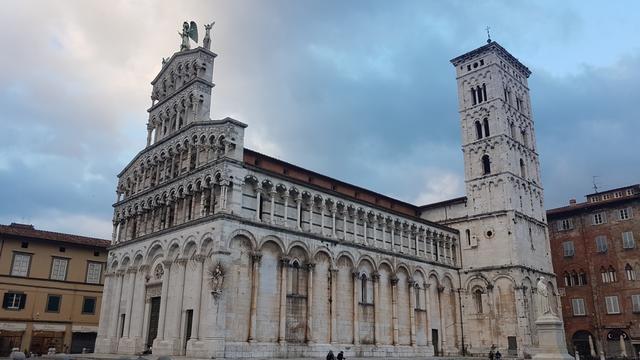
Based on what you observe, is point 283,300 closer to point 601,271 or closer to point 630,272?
point 601,271

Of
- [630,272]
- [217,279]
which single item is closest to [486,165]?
[630,272]

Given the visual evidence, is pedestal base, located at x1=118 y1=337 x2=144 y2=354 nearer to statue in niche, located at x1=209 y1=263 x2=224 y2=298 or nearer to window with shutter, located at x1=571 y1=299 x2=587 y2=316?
→ statue in niche, located at x1=209 y1=263 x2=224 y2=298

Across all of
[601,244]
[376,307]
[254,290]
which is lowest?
[376,307]

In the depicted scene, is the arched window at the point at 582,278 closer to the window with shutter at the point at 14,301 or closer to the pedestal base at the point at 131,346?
the pedestal base at the point at 131,346

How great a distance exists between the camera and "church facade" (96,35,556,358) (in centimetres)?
3033

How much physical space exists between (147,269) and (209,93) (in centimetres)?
1291

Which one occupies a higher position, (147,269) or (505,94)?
(505,94)

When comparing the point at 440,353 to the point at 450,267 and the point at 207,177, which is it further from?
the point at 207,177

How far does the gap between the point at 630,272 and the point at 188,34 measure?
146 ft

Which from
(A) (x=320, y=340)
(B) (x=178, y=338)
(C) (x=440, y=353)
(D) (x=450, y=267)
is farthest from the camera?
(D) (x=450, y=267)

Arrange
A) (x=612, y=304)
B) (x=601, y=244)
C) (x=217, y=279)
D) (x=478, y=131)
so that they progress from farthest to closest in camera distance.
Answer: (x=478, y=131)
(x=601, y=244)
(x=612, y=304)
(x=217, y=279)

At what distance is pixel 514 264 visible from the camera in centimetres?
4503

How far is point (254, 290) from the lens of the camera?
3023cm

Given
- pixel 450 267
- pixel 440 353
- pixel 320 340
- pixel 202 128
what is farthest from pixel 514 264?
pixel 202 128
